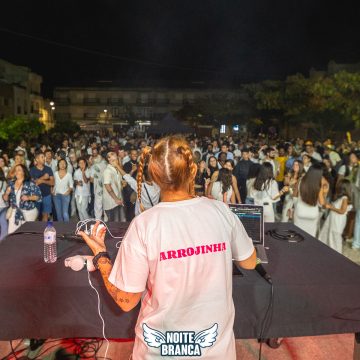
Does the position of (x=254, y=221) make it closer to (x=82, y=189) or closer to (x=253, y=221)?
(x=253, y=221)

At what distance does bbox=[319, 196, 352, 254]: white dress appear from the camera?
18.4 feet

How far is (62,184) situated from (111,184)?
3.92 feet

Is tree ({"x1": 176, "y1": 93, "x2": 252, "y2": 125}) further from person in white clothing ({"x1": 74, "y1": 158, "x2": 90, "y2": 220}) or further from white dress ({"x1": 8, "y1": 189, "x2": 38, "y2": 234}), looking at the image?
white dress ({"x1": 8, "y1": 189, "x2": 38, "y2": 234})

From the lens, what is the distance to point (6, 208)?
19.5 feet

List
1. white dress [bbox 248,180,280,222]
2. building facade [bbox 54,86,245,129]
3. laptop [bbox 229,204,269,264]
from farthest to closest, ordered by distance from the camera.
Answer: building facade [bbox 54,86,245,129] → white dress [bbox 248,180,280,222] → laptop [bbox 229,204,269,264]

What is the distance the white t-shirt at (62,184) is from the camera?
24.1 ft

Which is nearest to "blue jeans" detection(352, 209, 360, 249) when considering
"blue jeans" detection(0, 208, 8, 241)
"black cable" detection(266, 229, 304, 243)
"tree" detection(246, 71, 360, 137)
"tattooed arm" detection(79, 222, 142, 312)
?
"black cable" detection(266, 229, 304, 243)

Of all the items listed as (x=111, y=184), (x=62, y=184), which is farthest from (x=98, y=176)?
(x=111, y=184)

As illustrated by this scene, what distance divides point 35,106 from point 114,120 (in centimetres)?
1456

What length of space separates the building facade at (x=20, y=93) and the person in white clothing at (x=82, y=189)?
37421 mm

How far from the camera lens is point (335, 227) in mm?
5664

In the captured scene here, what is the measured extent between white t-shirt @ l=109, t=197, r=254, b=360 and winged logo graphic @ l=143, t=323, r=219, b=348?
2 cm

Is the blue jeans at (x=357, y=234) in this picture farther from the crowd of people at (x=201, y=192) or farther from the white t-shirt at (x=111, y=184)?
the white t-shirt at (x=111, y=184)

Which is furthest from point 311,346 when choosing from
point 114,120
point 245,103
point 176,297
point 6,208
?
point 114,120
